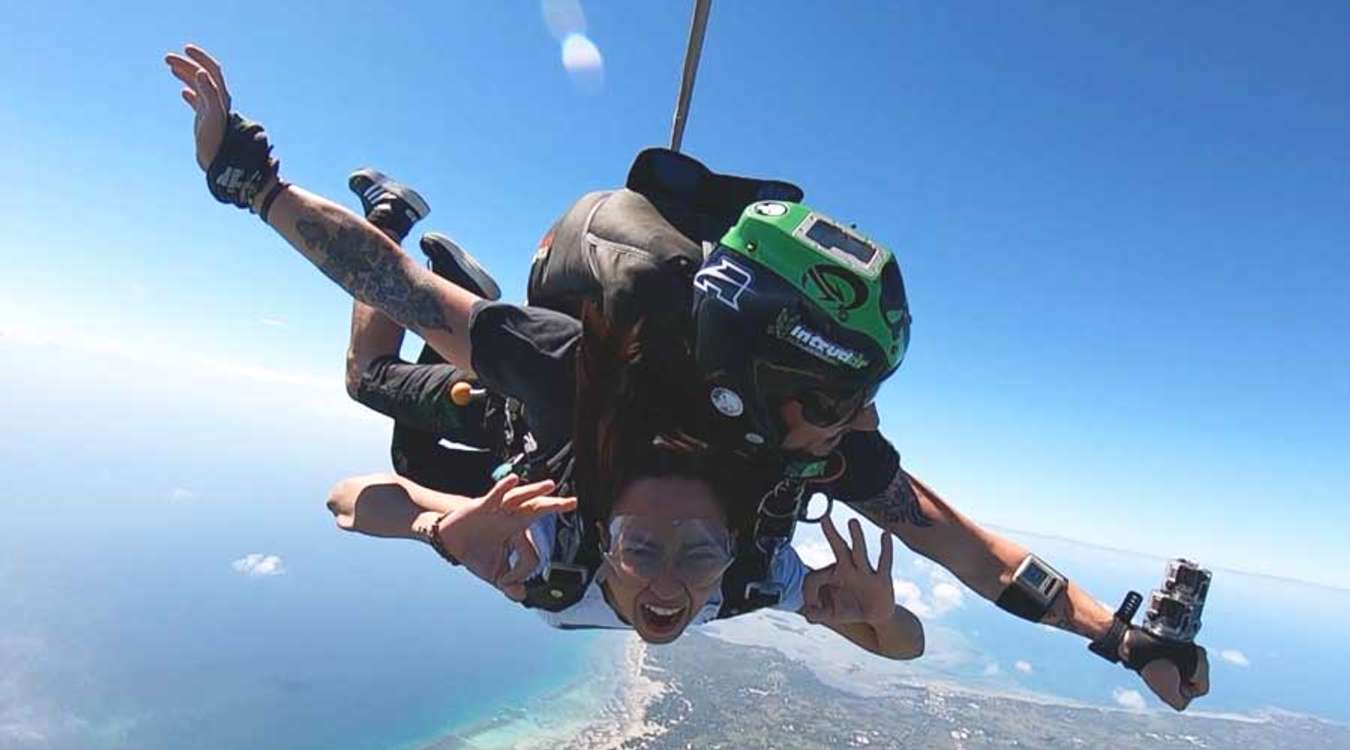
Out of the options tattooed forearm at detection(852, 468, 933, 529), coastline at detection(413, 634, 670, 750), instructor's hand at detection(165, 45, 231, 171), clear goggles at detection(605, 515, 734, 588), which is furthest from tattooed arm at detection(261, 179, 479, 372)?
coastline at detection(413, 634, 670, 750)

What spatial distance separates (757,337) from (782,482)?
557mm

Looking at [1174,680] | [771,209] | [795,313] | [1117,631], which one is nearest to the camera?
[795,313]

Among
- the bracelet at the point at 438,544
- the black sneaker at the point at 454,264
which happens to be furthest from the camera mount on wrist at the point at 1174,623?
the black sneaker at the point at 454,264

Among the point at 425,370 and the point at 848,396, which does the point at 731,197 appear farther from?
the point at 425,370

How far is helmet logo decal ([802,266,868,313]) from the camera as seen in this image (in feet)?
4.99

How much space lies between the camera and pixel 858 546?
1.93 meters

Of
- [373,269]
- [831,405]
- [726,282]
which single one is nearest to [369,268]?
[373,269]

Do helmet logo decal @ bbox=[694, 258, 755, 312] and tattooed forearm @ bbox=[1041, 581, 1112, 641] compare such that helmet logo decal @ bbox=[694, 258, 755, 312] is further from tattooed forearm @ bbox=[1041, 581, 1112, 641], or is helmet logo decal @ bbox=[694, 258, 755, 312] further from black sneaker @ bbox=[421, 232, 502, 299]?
tattooed forearm @ bbox=[1041, 581, 1112, 641]

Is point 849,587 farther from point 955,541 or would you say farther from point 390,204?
point 390,204

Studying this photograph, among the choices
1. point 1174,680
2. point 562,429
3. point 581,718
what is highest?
point 562,429

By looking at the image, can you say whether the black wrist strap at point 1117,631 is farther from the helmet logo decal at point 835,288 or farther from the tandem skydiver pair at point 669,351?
the helmet logo decal at point 835,288

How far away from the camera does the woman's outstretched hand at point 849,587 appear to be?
199 centimetres

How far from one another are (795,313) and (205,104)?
178 cm

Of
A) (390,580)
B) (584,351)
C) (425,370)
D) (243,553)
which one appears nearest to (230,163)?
(425,370)
